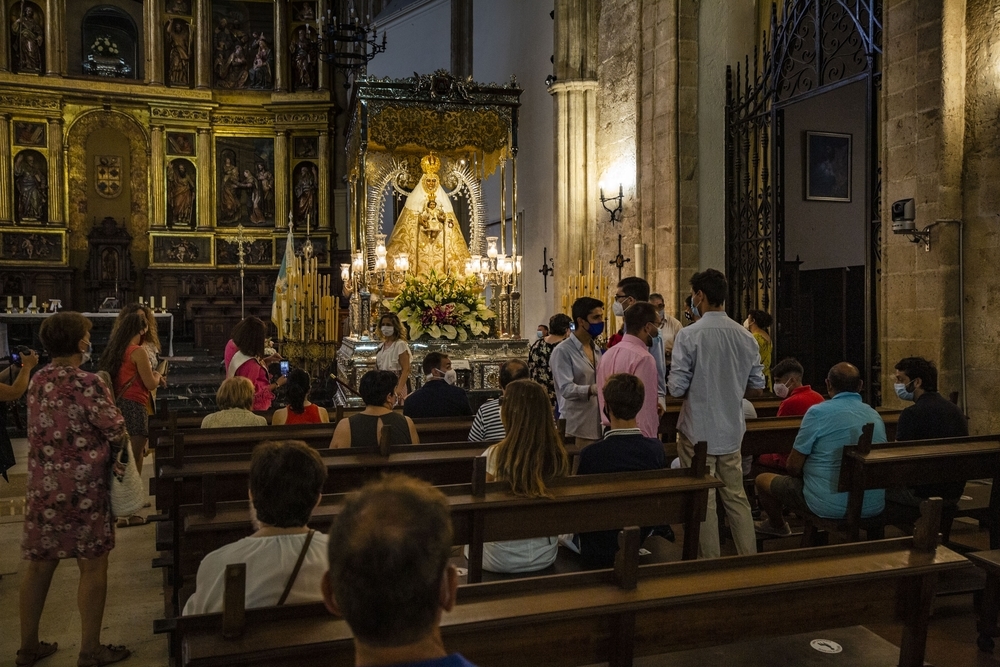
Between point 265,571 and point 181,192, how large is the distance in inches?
702

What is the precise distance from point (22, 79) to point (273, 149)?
5.04 metres

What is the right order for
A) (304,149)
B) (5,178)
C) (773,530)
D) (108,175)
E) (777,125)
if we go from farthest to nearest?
(304,149) < (108,175) < (5,178) < (777,125) < (773,530)

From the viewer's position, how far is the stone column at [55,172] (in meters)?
17.5

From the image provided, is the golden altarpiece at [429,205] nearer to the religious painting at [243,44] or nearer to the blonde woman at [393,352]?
the blonde woman at [393,352]

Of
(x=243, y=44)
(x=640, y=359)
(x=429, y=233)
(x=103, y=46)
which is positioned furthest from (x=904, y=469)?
(x=103, y=46)

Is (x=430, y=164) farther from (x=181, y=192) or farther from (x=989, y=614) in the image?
(x=989, y=614)

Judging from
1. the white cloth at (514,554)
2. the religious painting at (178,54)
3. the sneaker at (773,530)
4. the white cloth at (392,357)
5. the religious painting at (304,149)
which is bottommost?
the sneaker at (773,530)

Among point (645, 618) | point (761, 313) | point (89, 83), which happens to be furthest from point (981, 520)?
point (89, 83)

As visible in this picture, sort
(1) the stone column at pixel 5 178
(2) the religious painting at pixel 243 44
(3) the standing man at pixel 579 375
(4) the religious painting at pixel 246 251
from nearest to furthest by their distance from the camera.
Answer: (3) the standing man at pixel 579 375, (1) the stone column at pixel 5 178, (4) the religious painting at pixel 246 251, (2) the religious painting at pixel 243 44

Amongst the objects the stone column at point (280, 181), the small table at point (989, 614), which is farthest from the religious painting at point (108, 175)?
the small table at point (989, 614)

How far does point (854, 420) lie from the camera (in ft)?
14.4

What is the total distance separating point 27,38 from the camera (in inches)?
687

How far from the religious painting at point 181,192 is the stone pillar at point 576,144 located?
31.4 feet

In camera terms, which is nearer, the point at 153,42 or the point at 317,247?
the point at 153,42
